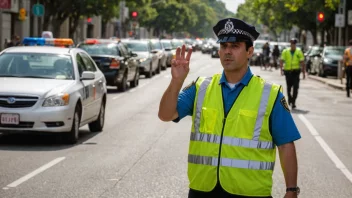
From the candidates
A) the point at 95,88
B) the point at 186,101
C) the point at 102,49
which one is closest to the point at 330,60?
the point at 102,49

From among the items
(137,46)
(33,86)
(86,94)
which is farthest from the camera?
(137,46)

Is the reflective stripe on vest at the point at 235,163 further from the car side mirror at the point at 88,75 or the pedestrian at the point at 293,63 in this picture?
the pedestrian at the point at 293,63

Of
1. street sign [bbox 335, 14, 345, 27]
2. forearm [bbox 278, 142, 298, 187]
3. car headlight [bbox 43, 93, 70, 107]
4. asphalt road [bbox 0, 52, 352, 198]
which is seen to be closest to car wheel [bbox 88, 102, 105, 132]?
asphalt road [bbox 0, 52, 352, 198]

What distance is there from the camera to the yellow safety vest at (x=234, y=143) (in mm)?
4633

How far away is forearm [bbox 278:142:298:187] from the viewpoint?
4727 mm

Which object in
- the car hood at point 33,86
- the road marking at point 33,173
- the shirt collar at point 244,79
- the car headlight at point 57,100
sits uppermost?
the shirt collar at point 244,79

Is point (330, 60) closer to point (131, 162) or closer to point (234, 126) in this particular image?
point (131, 162)

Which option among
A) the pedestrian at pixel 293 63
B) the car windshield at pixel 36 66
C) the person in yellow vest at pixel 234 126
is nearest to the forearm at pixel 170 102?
the person in yellow vest at pixel 234 126

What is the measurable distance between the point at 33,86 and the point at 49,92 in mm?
333

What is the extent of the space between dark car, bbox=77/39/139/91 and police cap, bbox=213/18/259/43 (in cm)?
2222

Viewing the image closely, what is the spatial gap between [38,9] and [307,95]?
539 inches

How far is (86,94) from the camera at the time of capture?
47.1 feet

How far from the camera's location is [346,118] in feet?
66.6

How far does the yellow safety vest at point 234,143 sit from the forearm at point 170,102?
119mm
